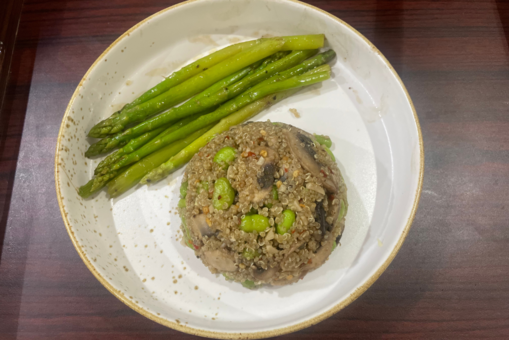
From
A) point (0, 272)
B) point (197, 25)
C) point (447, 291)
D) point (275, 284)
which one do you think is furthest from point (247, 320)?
point (197, 25)

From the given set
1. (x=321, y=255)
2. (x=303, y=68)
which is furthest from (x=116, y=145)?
(x=321, y=255)

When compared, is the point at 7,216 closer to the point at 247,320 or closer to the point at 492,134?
the point at 247,320

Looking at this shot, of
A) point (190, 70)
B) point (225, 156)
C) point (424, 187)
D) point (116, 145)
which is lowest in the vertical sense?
point (424, 187)

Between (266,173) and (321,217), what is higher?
(266,173)

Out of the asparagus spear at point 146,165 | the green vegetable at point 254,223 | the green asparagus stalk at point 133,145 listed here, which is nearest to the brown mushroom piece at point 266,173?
the green vegetable at point 254,223

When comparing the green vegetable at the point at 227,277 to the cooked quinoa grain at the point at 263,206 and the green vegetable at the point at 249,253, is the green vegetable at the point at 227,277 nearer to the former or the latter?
the cooked quinoa grain at the point at 263,206

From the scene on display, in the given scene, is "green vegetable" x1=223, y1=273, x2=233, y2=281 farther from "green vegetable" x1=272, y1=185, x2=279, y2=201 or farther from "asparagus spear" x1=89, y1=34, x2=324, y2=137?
"asparagus spear" x1=89, y1=34, x2=324, y2=137

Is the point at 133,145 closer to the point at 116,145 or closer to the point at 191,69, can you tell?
the point at 116,145
